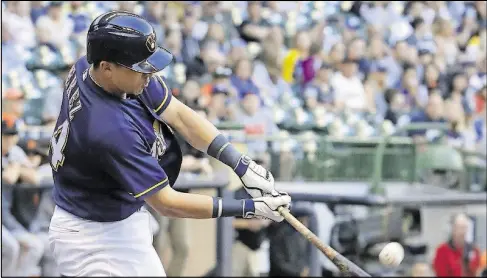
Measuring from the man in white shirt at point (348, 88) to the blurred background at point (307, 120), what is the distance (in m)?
0.02

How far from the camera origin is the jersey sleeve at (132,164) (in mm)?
3357

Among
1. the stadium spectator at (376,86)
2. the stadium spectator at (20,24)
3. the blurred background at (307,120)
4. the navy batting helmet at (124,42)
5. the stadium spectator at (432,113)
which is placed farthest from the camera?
the stadium spectator at (376,86)

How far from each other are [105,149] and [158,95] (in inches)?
18.5

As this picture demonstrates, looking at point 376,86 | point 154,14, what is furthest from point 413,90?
point 154,14

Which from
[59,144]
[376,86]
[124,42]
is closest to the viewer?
[124,42]

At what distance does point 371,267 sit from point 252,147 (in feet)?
5.50

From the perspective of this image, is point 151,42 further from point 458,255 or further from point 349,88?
point 349,88

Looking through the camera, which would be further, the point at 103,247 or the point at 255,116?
the point at 255,116

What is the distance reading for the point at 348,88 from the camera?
9.80 metres

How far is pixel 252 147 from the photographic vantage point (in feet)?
25.8

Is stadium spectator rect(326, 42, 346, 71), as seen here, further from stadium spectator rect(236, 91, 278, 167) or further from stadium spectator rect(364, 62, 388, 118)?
stadium spectator rect(236, 91, 278, 167)

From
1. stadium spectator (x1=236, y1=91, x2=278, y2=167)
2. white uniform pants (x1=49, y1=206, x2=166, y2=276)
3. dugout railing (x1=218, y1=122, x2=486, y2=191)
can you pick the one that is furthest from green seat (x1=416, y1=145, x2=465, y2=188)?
white uniform pants (x1=49, y1=206, x2=166, y2=276)

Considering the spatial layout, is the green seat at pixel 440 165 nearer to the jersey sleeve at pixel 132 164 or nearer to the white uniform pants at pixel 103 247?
the white uniform pants at pixel 103 247

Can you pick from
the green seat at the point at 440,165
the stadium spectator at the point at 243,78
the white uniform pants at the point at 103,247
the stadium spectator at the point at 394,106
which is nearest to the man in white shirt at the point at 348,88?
the stadium spectator at the point at 394,106
